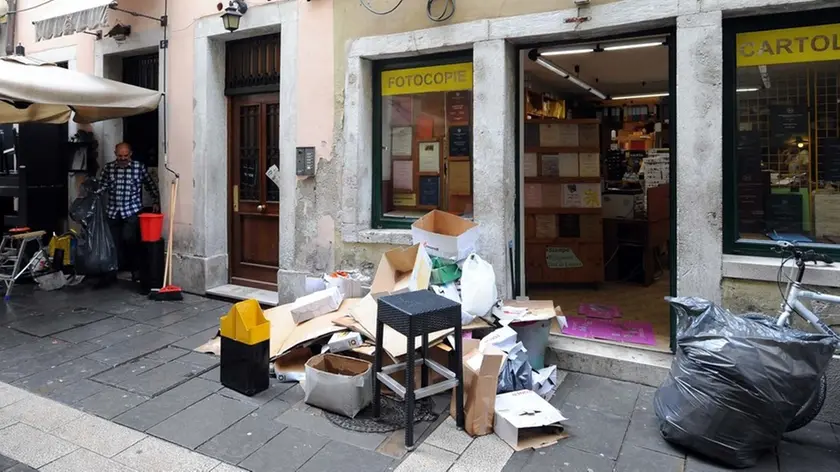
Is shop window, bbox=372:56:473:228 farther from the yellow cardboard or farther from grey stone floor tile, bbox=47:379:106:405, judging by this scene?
grey stone floor tile, bbox=47:379:106:405

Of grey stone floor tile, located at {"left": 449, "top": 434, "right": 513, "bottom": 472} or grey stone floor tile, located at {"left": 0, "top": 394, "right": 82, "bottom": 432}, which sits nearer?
grey stone floor tile, located at {"left": 449, "top": 434, "right": 513, "bottom": 472}

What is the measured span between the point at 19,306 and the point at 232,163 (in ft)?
9.66

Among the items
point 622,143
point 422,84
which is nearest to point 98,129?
point 422,84

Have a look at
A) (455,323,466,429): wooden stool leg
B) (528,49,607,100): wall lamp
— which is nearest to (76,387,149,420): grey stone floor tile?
(455,323,466,429): wooden stool leg

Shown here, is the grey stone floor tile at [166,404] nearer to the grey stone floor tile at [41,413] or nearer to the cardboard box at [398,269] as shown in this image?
the grey stone floor tile at [41,413]

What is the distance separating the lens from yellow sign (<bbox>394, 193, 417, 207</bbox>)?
6055 mm

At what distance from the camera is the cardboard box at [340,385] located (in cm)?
382

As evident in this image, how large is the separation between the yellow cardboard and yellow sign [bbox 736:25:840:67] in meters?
4.14

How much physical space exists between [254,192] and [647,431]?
535 centimetres

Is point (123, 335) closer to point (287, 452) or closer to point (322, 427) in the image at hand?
point (322, 427)

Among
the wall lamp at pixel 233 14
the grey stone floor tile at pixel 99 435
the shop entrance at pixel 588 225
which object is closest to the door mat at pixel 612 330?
the shop entrance at pixel 588 225

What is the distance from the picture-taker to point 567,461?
3322 millimetres

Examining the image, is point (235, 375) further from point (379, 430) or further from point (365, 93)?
point (365, 93)

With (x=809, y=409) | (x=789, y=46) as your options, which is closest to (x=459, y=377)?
(x=809, y=409)
